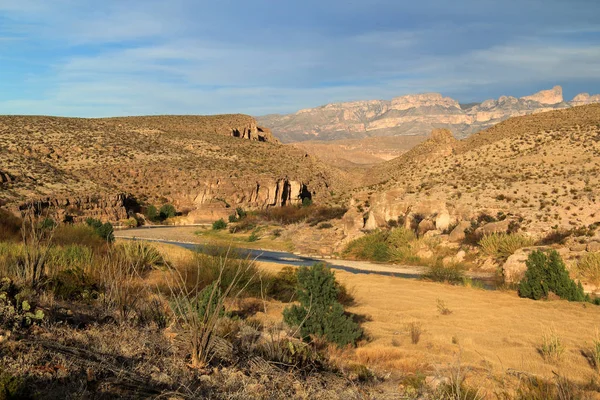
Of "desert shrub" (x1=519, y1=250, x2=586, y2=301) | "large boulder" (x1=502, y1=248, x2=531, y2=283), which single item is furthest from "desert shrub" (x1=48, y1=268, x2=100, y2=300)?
"large boulder" (x1=502, y1=248, x2=531, y2=283)

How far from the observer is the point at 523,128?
45844 mm

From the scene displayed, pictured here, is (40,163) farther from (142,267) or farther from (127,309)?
(127,309)

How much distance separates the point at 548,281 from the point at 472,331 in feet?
17.1

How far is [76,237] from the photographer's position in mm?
15133

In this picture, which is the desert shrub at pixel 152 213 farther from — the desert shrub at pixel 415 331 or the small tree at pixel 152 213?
the desert shrub at pixel 415 331

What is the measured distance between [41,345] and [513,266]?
17.2 m

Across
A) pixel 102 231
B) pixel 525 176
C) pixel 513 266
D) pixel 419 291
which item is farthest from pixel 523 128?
pixel 102 231

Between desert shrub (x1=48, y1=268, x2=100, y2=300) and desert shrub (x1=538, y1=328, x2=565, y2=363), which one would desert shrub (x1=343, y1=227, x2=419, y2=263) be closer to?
desert shrub (x1=538, y1=328, x2=565, y2=363)

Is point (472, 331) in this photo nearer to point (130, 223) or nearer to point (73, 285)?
point (73, 285)

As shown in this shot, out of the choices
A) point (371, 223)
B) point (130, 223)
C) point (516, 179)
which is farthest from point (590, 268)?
point (130, 223)

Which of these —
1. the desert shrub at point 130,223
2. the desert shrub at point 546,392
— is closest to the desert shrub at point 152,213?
the desert shrub at point 130,223

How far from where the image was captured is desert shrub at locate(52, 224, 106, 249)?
14328 mm

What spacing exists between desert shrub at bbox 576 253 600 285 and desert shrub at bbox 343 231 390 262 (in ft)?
33.5

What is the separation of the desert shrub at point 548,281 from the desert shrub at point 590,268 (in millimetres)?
3482
